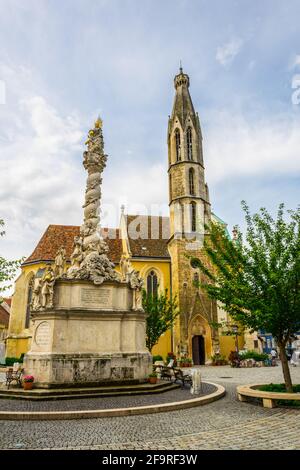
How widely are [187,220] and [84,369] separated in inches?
1023

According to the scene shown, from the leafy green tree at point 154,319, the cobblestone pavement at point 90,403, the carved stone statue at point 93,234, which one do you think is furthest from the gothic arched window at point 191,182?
the cobblestone pavement at point 90,403

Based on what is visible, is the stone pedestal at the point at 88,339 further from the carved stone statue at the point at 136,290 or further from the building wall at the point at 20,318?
the building wall at the point at 20,318

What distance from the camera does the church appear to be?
32219 mm

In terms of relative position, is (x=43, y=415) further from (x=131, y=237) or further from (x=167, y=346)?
(x=131, y=237)

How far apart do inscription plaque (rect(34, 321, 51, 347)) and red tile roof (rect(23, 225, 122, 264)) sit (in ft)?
67.7

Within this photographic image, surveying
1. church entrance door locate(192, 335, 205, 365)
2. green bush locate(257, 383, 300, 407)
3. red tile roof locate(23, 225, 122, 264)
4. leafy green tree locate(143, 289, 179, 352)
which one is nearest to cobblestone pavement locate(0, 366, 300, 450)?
green bush locate(257, 383, 300, 407)

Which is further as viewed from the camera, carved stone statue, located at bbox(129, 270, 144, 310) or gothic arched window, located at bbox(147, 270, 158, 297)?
gothic arched window, located at bbox(147, 270, 158, 297)

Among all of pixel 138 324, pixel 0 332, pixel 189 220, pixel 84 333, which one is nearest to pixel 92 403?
pixel 84 333

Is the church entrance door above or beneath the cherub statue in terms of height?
beneath

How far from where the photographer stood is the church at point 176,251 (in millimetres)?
32219

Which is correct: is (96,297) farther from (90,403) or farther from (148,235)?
(148,235)

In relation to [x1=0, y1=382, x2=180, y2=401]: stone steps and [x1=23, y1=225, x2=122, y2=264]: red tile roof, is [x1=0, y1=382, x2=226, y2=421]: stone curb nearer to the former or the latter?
[x1=0, y1=382, x2=180, y2=401]: stone steps

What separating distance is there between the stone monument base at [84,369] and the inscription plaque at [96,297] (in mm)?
1949
